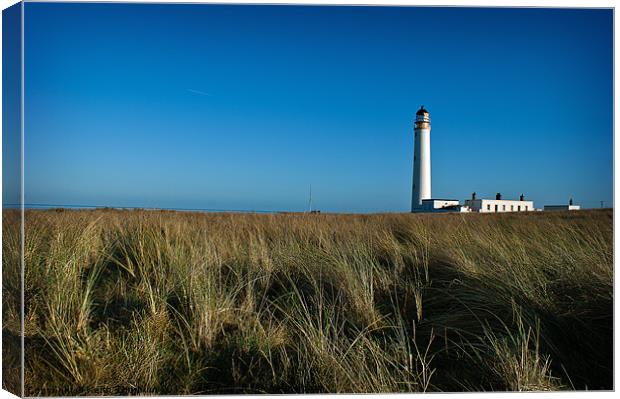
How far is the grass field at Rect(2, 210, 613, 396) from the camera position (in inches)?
70.4

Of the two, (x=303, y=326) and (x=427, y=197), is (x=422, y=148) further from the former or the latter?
(x=303, y=326)

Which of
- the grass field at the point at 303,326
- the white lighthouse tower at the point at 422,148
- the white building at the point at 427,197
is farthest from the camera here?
the white lighthouse tower at the point at 422,148

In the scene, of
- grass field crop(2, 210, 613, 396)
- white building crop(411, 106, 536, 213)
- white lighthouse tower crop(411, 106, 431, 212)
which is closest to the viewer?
grass field crop(2, 210, 613, 396)

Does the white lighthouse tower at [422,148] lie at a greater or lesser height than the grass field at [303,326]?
greater

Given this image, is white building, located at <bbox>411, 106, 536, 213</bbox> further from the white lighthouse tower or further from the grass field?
the grass field

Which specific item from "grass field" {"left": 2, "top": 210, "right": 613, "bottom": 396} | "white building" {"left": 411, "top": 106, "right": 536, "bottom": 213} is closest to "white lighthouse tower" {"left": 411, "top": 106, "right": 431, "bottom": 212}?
"white building" {"left": 411, "top": 106, "right": 536, "bottom": 213}

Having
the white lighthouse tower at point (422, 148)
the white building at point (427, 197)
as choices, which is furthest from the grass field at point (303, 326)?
the white lighthouse tower at point (422, 148)

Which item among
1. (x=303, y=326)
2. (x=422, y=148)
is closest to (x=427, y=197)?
(x=422, y=148)

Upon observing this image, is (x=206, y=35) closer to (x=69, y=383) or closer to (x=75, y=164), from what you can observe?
(x=75, y=164)

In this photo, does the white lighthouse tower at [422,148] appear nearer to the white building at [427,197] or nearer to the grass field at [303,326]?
the white building at [427,197]

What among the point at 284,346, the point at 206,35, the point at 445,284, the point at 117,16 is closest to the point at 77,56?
the point at 117,16

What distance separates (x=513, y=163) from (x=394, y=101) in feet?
3.05

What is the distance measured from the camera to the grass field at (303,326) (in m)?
1.79

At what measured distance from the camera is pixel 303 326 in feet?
6.93
